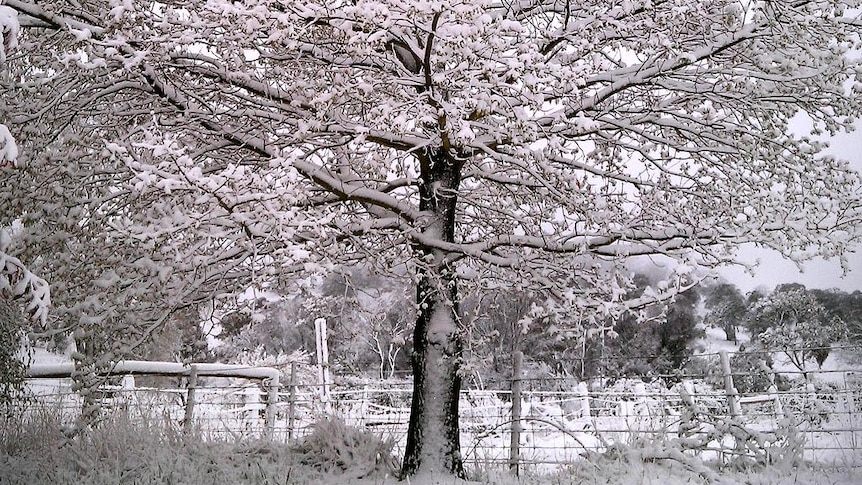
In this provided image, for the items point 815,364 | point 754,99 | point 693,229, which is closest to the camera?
point 693,229

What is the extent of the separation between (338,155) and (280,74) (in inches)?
37.9

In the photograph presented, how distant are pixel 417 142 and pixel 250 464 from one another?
3454mm

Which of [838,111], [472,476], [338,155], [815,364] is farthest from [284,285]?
[815,364]

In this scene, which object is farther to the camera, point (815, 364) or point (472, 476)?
point (815, 364)

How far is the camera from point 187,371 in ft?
29.0

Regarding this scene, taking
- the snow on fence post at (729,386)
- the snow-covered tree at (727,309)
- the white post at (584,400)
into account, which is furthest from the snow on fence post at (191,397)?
the snow-covered tree at (727,309)

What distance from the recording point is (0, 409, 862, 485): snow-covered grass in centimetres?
556

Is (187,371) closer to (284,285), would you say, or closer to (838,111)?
(284,285)

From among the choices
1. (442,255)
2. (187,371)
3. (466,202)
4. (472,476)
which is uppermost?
(466,202)

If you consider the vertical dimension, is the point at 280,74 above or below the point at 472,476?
above

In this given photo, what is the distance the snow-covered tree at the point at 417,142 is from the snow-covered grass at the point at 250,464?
0.74 m

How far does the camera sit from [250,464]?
244 inches

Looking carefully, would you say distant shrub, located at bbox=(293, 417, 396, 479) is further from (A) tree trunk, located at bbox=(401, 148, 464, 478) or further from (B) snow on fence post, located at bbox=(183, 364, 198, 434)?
(B) snow on fence post, located at bbox=(183, 364, 198, 434)

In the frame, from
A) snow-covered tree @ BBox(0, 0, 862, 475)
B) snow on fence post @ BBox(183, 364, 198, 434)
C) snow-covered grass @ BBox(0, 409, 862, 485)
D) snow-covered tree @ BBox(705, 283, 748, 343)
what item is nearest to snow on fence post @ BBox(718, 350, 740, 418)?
snow-covered grass @ BBox(0, 409, 862, 485)
